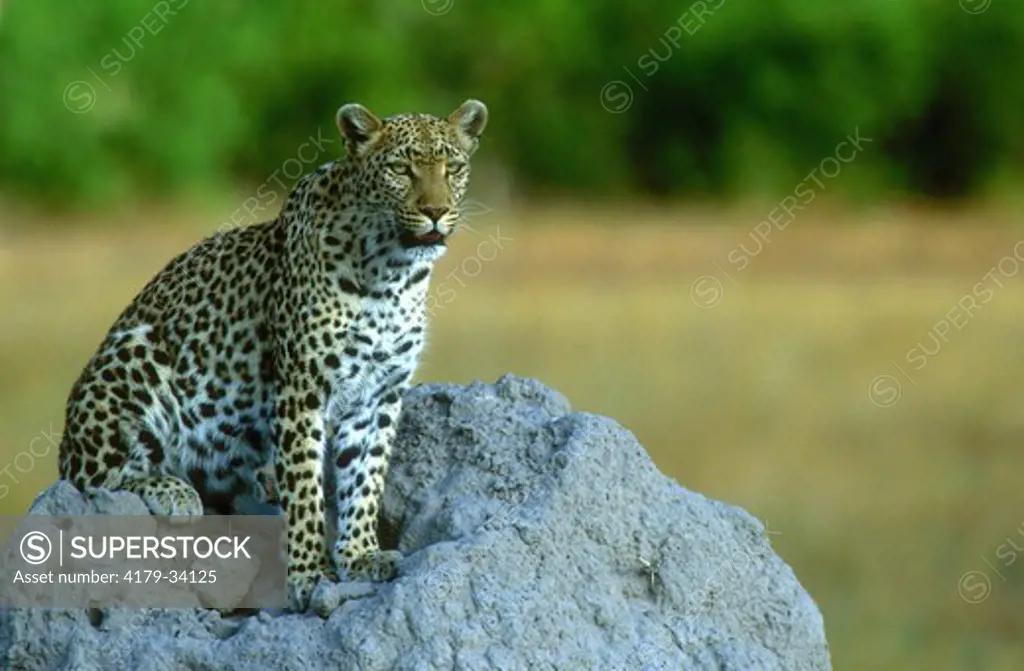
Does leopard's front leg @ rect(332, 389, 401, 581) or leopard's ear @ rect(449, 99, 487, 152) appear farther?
leopard's ear @ rect(449, 99, 487, 152)

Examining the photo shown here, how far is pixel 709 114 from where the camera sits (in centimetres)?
4303

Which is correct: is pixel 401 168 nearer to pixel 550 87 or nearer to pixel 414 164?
pixel 414 164

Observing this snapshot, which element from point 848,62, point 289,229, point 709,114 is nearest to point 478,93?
point 709,114

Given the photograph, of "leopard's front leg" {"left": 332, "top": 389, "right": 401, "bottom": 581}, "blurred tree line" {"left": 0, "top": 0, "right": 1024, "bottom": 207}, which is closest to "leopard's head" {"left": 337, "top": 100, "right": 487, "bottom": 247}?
"leopard's front leg" {"left": 332, "top": 389, "right": 401, "bottom": 581}

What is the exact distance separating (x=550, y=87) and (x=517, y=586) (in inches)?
1496

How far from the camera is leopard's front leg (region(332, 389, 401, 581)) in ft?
23.9

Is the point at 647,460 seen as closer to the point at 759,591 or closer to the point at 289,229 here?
the point at 759,591

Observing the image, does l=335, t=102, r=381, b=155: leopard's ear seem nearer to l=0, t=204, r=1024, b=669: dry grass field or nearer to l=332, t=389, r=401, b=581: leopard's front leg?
l=332, t=389, r=401, b=581: leopard's front leg

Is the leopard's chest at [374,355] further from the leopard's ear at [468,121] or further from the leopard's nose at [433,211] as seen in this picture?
the leopard's ear at [468,121]

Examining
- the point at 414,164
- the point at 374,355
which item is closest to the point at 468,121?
the point at 414,164

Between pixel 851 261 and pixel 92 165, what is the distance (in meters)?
13.8

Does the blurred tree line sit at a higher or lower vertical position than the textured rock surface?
higher

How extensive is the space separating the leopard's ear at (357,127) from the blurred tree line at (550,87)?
98.6 ft

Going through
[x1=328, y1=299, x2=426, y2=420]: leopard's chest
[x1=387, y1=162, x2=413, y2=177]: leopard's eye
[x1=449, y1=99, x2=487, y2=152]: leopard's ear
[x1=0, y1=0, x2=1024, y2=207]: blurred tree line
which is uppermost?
[x1=0, y1=0, x2=1024, y2=207]: blurred tree line
